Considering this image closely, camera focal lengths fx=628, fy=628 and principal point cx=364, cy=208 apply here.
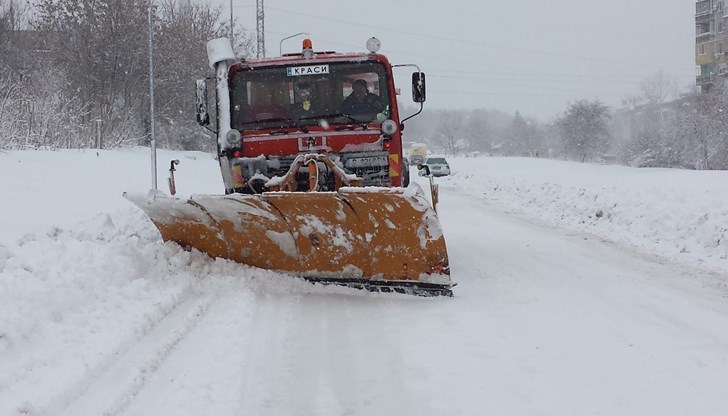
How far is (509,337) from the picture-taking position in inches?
169

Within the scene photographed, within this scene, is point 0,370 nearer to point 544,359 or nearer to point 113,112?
point 544,359

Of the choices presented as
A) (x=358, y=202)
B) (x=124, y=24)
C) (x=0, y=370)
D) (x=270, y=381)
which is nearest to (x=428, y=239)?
(x=358, y=202)

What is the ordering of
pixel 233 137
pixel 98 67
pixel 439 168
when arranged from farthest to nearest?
pixel 439 168 → pixel 98 67 → pixel 233 137

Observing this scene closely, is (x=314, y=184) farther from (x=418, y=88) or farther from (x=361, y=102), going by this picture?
(x=418, y=88)

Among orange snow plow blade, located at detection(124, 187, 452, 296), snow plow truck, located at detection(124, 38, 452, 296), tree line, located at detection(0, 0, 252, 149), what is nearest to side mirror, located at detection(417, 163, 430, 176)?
snow plow truck, located at detection(124, 38, 452, 296)

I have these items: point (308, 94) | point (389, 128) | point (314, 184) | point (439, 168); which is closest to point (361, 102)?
point (389, 128)

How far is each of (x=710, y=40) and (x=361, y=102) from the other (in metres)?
62.1

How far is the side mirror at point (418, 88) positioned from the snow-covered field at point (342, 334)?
6.43ft

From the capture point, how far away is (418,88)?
7.34 m

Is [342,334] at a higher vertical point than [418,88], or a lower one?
lower

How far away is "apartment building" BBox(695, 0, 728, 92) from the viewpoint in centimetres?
5491

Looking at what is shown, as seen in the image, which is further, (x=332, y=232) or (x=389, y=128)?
(x=389, y=128)

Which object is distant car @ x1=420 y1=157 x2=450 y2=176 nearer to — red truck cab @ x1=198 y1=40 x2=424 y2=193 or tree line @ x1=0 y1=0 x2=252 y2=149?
tree line @ x1=0 y1=0 x2=252 y2=149

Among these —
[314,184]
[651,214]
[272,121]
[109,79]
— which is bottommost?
[651,214]
